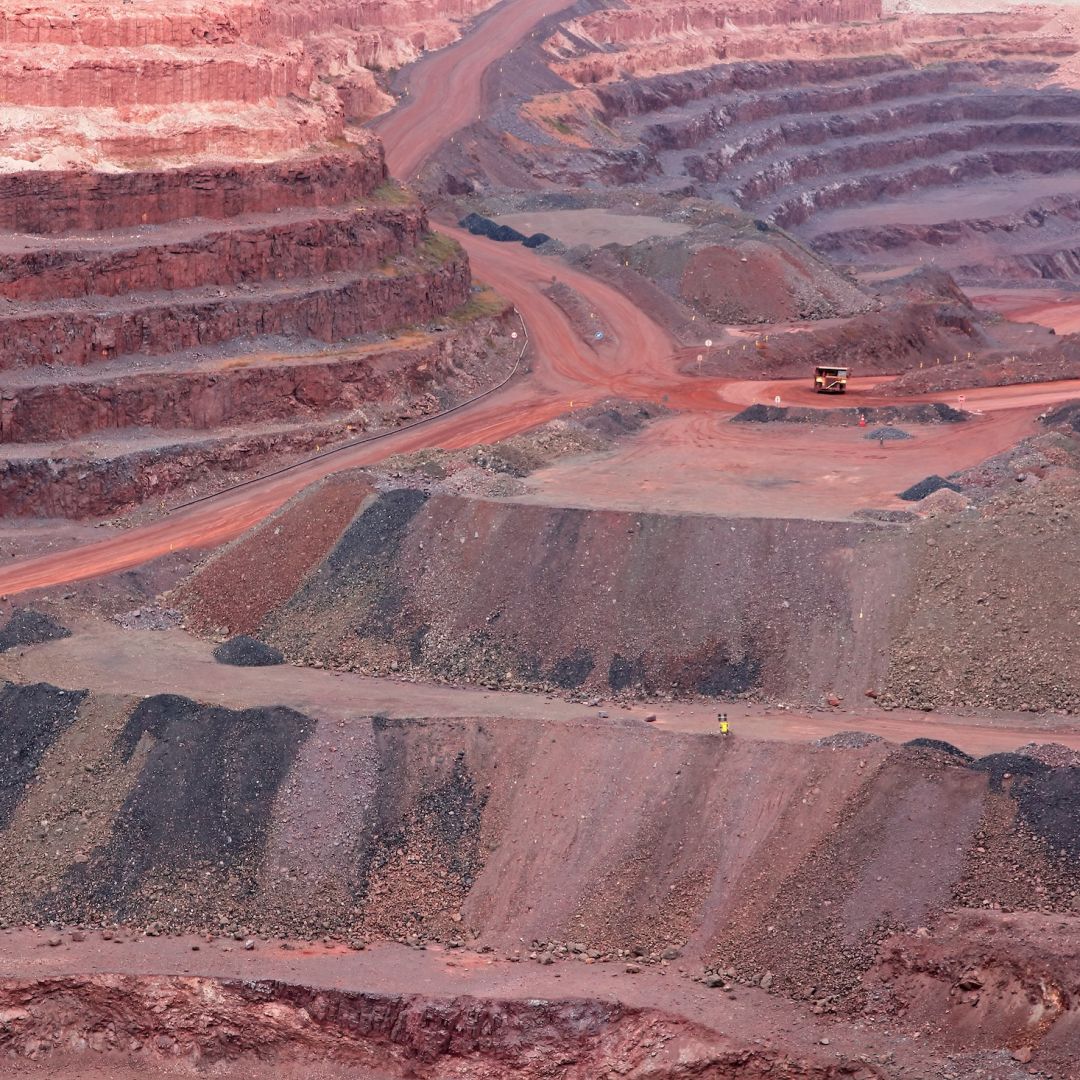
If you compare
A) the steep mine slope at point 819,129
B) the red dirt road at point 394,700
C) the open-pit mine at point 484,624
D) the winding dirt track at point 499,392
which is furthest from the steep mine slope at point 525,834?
the steep mine slope at point 819,129

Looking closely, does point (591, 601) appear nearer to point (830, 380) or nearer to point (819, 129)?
point (830, 380)

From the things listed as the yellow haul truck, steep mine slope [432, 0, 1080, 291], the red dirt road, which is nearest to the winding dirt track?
the yellow haul truck

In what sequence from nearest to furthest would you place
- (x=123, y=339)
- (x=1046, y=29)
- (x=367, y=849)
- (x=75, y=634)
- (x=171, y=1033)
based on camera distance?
(x=171, y=1033) < (x=367, y=849) < (x=75, y=634) < (x=123, y=339) < (x=1046, y=29)

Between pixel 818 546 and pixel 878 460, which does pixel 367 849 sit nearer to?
pixel 818 546

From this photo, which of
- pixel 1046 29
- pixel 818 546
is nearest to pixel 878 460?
pixel 818 546

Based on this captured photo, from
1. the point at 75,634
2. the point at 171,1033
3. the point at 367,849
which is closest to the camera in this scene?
the point at 171,1033

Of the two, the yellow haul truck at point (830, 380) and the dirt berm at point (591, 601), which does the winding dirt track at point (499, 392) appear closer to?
the yellow haul truck at point (830, 380)

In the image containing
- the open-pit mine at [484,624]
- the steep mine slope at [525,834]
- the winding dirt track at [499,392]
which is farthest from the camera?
the winding dirt track at [499,392]

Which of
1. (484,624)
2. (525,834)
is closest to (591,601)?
(484,624)
